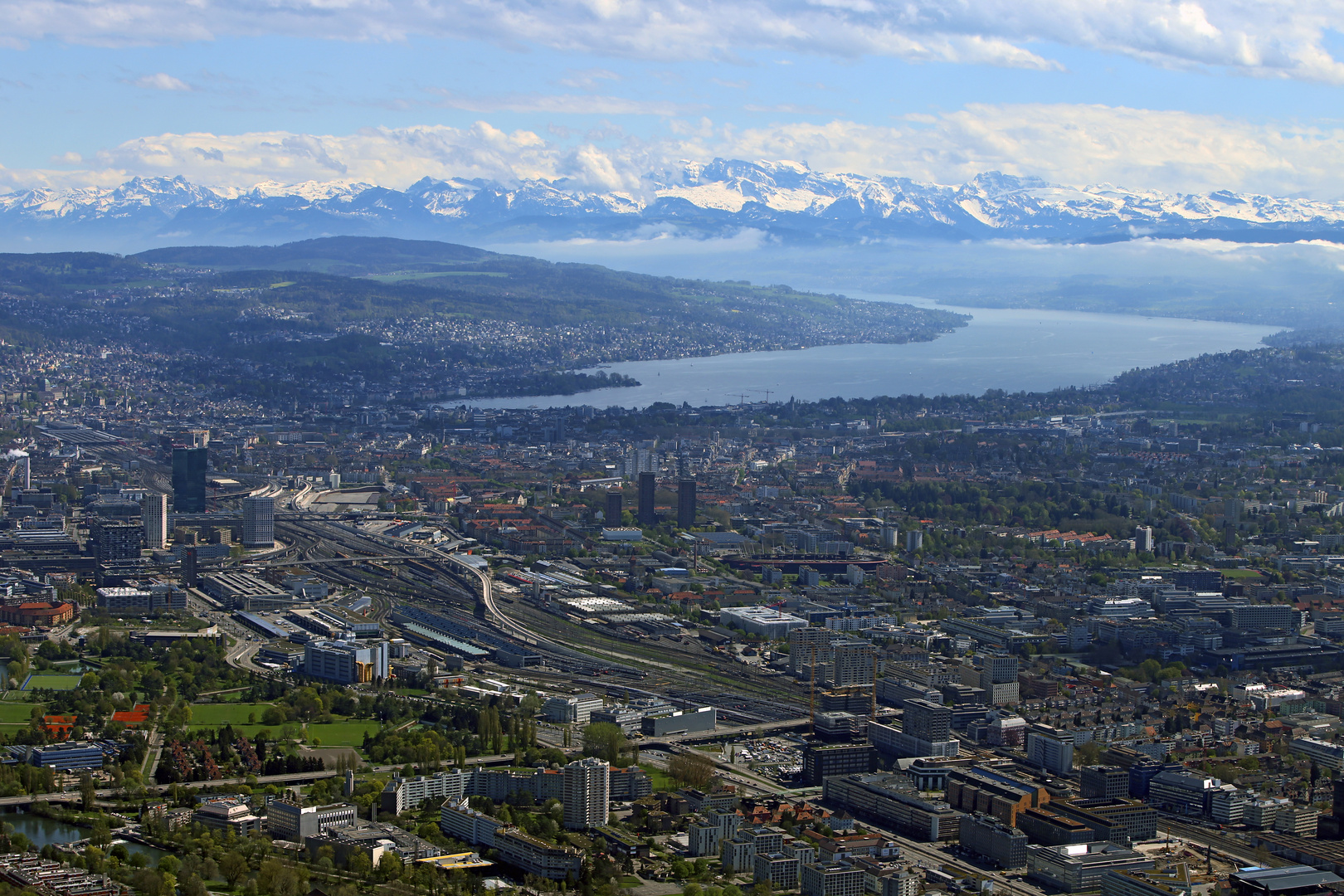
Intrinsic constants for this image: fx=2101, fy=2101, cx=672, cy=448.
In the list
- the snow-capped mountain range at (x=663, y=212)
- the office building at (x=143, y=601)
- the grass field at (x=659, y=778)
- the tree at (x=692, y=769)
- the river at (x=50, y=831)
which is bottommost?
the river at (x=50, y=831)

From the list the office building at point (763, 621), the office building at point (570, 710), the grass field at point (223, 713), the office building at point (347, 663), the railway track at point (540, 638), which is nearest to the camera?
the grass field at point (223, 713)

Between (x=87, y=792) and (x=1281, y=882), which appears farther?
(x=87, y=792)

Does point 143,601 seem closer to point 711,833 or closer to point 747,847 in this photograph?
point 711,833

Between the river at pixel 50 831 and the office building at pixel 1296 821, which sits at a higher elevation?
the office building at pixel 1296 821

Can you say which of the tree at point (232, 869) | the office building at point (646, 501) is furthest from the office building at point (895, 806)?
the office building at point (646, 501)

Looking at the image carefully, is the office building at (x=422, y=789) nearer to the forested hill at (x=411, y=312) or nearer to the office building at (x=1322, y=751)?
the office building at (x=1322, y=751)

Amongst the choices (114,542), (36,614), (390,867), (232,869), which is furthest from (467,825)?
(114,542)

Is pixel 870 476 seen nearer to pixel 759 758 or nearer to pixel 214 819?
pixel 759 758
